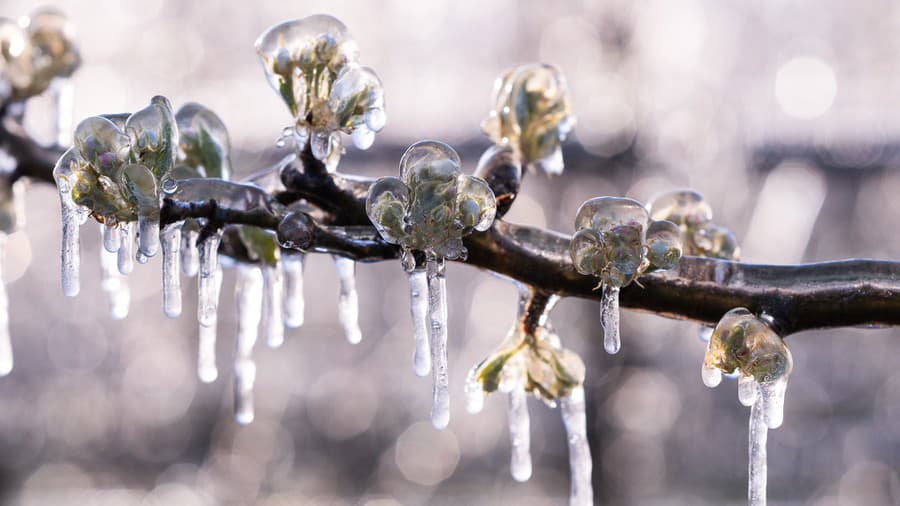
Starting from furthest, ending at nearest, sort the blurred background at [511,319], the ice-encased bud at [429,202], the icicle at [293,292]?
1. the blurred background at [511,319]
2. the icicle at [293,292]
3. the ice-encased bud at [429,202]

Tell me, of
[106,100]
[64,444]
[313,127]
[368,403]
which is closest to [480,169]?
[313,127]

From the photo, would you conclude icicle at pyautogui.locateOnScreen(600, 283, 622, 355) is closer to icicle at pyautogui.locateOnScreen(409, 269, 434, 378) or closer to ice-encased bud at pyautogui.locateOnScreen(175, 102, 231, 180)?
icicle at pyautogui.locateOnScreen(409, 269, 434, 378)

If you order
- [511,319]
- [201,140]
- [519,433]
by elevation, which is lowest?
[511,319]

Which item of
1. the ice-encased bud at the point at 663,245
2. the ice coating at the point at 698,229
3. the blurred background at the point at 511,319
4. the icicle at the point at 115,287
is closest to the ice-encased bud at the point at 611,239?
the ice-encased bud at the point at 663,245

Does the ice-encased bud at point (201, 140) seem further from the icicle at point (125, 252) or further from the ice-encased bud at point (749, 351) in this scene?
the ice-encased bud at point (749, 351)

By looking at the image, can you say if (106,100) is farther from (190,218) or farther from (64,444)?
(190,218)

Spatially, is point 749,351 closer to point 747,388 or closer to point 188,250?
point 747,388

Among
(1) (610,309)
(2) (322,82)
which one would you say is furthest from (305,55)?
(1) (610,309)
